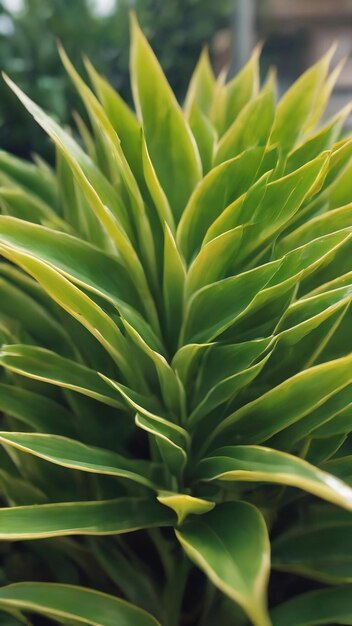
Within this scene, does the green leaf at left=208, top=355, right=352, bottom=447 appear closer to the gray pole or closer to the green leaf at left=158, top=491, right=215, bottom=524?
the green leaf at left=158, top=491, right=215, bottom=524

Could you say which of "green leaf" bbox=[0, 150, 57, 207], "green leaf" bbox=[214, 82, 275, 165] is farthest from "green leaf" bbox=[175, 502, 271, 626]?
"green leaf" bbox=[0, 150, 57, 207]

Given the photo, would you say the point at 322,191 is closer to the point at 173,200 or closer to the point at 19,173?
the point at 173,200

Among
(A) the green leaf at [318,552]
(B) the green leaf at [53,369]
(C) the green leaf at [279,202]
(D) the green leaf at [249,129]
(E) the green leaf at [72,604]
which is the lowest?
(A) the green leaf at [318,552]

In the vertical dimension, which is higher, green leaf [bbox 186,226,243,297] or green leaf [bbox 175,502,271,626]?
green leaf [bbox 186,226,243,297]

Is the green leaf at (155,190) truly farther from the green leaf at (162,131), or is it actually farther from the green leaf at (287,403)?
the green leaf at (287,403)

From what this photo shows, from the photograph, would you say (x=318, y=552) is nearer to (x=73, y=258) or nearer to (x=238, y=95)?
(x=73, y=258)

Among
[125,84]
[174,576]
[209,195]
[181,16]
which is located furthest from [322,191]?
[181,16]

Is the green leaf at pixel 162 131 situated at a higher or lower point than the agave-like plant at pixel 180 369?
higher

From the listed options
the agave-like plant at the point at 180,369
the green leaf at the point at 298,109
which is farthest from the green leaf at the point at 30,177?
the green leaf at the point at 298,109
